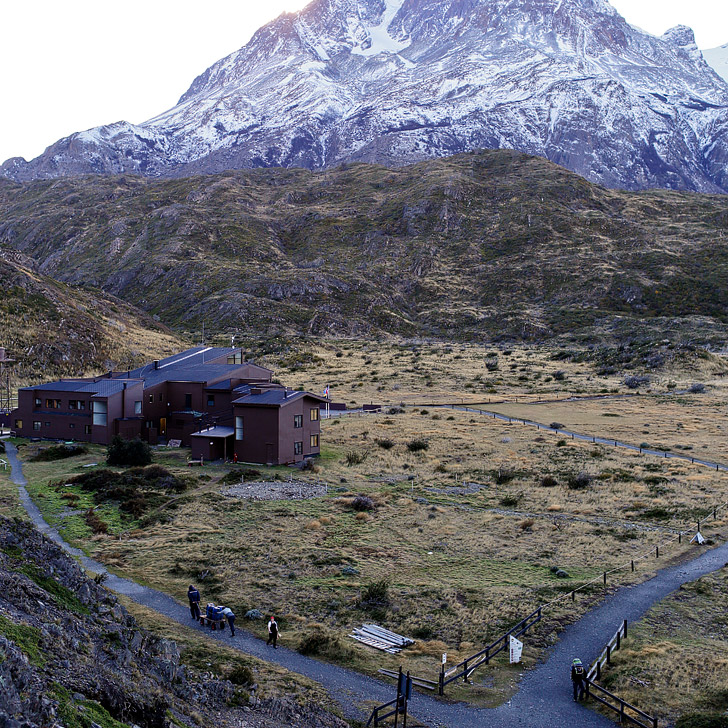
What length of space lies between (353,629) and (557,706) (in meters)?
7.12

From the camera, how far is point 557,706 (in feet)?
59.5

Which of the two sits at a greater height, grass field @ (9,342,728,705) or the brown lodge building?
the brown lodge building

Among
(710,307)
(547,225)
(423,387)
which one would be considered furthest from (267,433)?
(547,225)

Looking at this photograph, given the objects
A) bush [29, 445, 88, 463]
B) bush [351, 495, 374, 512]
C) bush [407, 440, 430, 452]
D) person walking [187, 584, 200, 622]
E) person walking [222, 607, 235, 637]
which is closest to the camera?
person walking [222, 607, 235, 637]

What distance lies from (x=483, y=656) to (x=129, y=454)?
32.9 meters

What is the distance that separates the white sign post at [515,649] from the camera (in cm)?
2044

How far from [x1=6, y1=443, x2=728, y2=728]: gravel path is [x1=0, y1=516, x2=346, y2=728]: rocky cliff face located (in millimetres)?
2554

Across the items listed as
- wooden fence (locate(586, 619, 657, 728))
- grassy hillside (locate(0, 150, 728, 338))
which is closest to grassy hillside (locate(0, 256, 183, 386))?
grassy hillside (locate(0, 150, 728, 338))

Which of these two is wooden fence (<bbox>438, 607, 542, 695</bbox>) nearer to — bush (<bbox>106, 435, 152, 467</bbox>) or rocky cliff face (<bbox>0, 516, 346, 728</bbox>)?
rocky cliff face (<bbox>0, 516, 346, 728</bbox>)

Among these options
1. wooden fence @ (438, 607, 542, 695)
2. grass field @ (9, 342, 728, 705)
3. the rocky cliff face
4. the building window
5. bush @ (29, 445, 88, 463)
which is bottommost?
bush @ (29, 445, 88, 463)

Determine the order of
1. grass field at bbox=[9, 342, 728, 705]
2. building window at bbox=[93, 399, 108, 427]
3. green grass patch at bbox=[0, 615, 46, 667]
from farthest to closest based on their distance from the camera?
building window at bbox=[93, 399, 108, 427] < grass field at bbox=[9, 342, 728, 705] < green grass patch at bbox=[0, 615, 46, 667]

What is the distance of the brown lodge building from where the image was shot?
49.1 m

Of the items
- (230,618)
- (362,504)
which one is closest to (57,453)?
Answer: (362,504)

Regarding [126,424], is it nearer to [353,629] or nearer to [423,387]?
[353,629]
